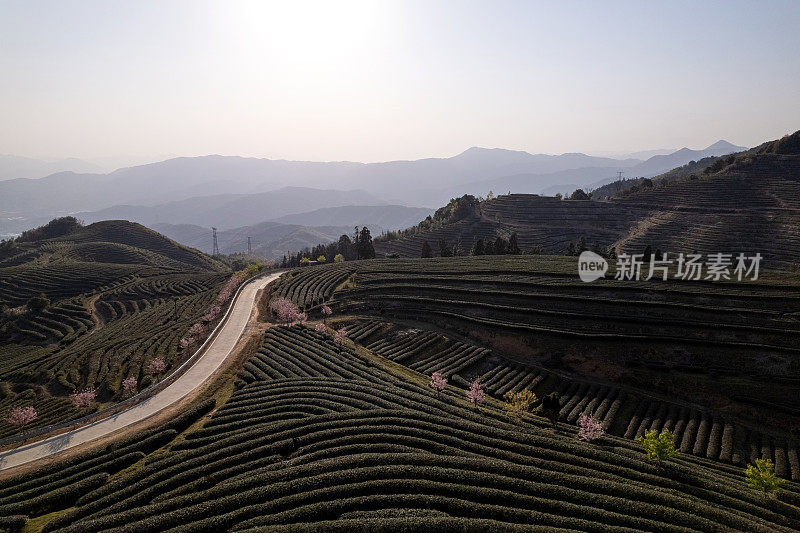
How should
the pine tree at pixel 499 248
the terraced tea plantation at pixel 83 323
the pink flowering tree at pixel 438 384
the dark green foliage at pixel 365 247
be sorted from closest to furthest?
the pink flowering tree at pixel 438 384, the terraced tea plantation at pixel 83 323, the pine tree at pixel 499 248, the dark green foliage at pixel 365 247

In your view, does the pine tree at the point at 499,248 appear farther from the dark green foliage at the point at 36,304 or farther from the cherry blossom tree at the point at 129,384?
the dark green foliage at the point at 36,304

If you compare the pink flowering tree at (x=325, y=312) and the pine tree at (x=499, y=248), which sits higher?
the pine tree at (x=499, y=248)

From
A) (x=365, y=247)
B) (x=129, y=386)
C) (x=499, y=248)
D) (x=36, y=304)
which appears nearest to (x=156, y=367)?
(x=129, y=386)

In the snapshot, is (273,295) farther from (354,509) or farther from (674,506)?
(674,506)

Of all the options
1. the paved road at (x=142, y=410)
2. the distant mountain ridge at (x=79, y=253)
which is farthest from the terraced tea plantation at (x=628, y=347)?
the distant mountain ridge at (x=79, y=253)

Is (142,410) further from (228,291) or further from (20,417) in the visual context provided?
(228,291)

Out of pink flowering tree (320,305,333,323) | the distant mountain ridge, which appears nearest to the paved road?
pink flowering tree (320,305,333,323)

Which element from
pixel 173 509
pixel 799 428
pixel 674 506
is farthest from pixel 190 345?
pixel 799 428
